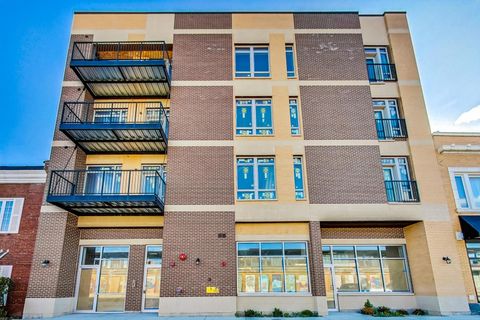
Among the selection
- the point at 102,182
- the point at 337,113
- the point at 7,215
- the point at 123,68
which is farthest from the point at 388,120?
the point at 7,215

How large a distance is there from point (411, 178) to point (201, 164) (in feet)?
30.5

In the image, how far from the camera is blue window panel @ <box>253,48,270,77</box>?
14.5 m

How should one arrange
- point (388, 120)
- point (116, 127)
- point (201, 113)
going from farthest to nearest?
point (388, 120)
point (201, 113)
point (116, 127)

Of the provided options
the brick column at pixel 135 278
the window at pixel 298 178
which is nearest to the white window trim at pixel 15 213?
the brick column at pixel 135 278

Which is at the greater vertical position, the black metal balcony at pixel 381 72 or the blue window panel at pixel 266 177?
the black metal balcony at pixel 381 72

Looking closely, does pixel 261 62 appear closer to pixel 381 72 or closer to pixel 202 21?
pixel 202 21

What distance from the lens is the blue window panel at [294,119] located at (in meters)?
13.7

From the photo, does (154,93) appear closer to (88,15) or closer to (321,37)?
(88,15)

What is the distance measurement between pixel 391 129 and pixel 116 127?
1219 cm

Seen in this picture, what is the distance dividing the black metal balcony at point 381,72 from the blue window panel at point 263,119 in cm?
538

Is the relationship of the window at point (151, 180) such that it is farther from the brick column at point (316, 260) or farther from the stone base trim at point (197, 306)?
the brick column at point (316, 260)

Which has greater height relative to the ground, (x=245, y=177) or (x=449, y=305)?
(x=245, y=177)

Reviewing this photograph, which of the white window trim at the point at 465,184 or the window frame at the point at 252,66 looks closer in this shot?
the white window trim at the point at 465,184

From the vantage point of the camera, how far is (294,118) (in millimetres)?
13906
